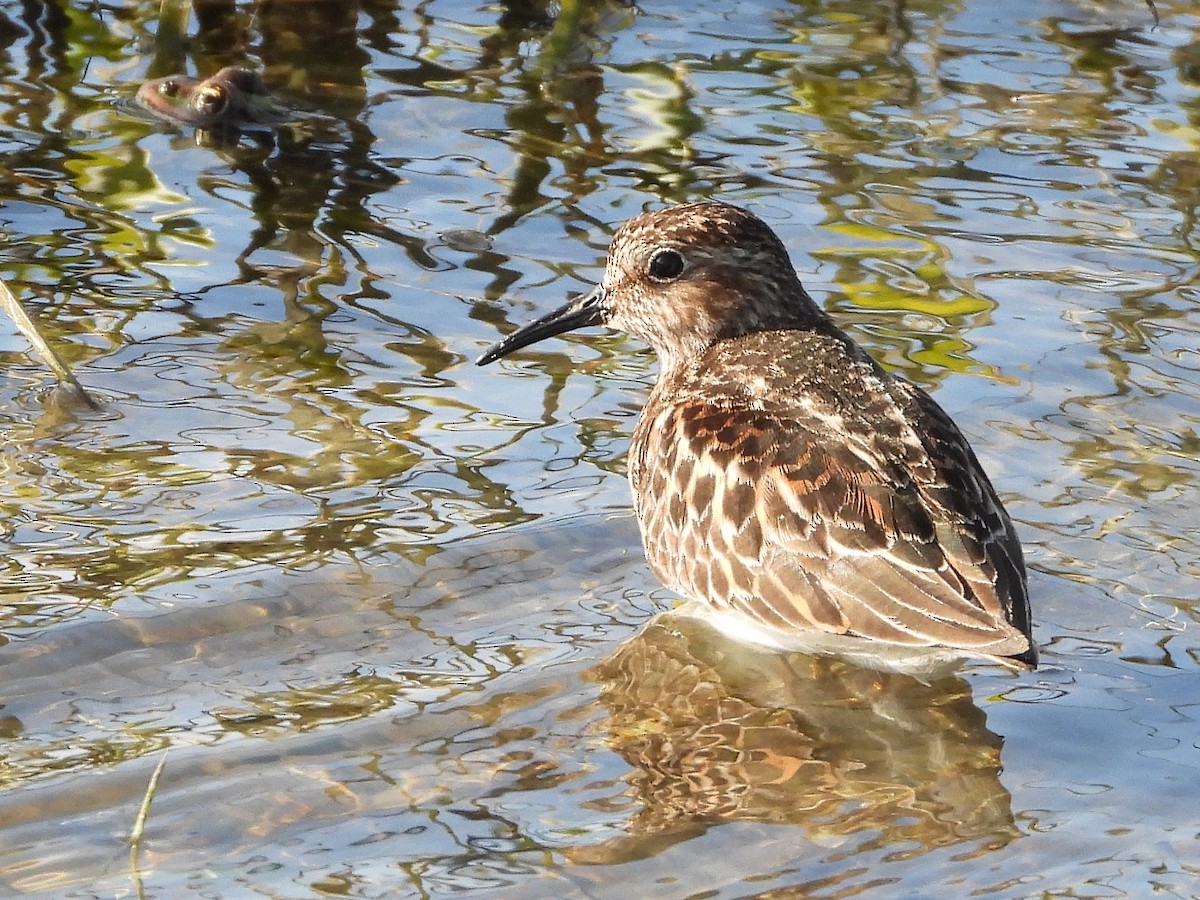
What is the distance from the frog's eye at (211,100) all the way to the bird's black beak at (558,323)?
2554 mm

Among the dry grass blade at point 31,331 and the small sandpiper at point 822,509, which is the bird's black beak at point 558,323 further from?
the dry grass blade at point 31,331

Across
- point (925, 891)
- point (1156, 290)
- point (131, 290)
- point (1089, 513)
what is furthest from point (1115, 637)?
point (131, 290)

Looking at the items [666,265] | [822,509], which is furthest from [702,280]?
[822,509]

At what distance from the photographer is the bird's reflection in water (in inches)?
198

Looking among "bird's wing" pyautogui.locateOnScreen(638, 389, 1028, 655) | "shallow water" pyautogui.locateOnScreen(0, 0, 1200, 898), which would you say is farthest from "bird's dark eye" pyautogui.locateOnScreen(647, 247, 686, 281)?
"bird's wing" pyautogui.locateOnScreen(638, 389, 1028, 655)

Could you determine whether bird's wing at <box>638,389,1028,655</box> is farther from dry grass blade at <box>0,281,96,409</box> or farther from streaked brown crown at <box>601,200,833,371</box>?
dry grass blade at <box>0,281,96,409</box>

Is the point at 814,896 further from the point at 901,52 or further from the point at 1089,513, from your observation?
the point at 901,52

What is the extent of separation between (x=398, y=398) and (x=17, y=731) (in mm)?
2242

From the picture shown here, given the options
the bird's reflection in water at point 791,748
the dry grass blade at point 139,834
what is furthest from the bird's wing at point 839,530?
the dry grass blade at point 139,834

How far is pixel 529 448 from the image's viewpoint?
Result: 22.3 ft

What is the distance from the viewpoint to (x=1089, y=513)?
21.4 feet

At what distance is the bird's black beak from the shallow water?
0.23 metres

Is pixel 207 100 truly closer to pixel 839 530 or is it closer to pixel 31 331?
pixel 31 331

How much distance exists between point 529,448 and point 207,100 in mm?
3050
